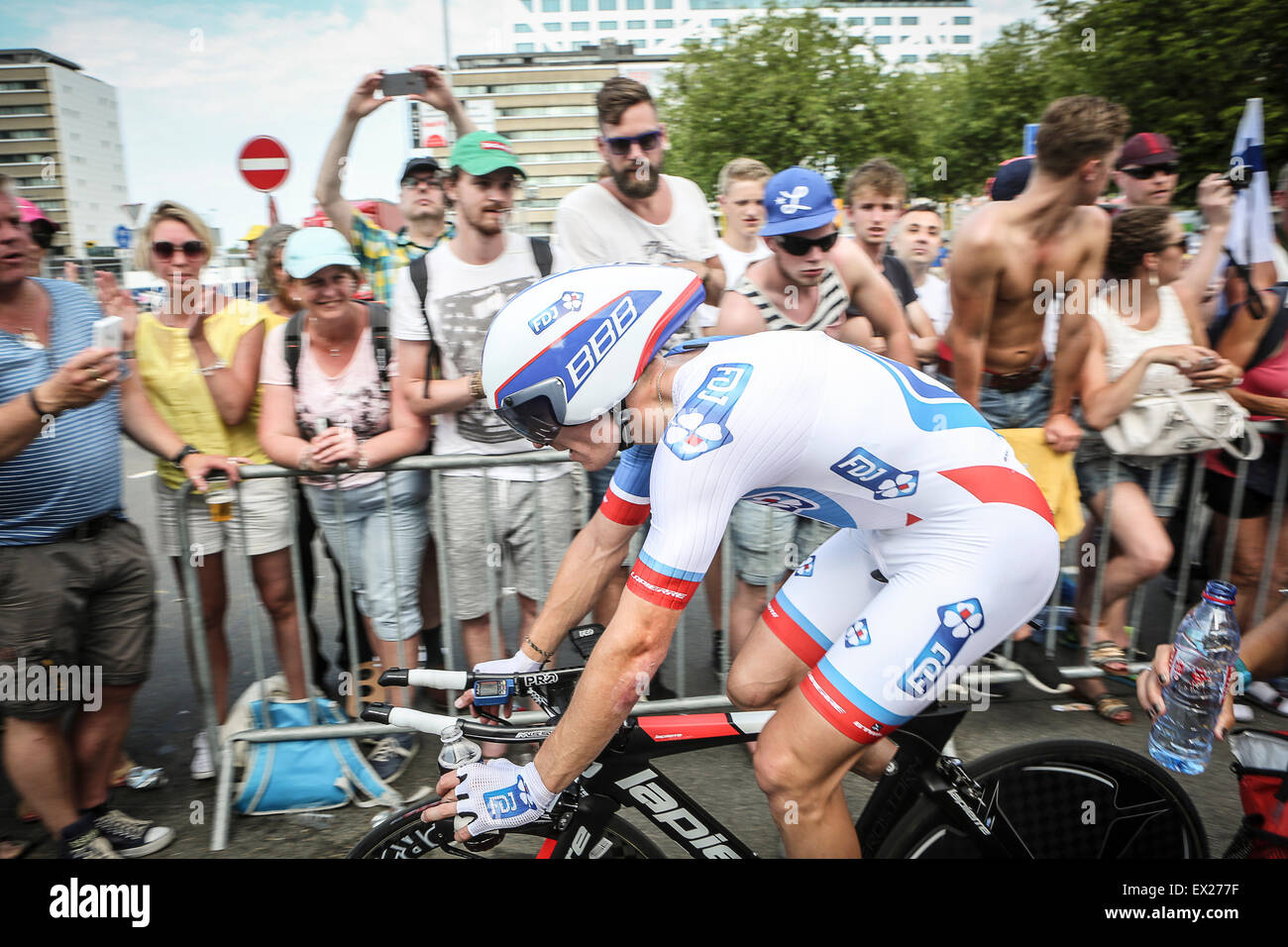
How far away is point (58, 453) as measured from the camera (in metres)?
2.92

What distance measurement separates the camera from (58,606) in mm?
2934

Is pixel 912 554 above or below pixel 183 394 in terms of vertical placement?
below

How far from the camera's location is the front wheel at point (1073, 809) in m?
2.11

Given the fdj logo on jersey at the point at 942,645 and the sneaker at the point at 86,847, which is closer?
the fdj logo on jersey at the point at 942,645

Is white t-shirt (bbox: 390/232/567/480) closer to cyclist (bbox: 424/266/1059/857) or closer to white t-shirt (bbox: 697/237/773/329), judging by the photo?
cyclist (bbox: 424/266/1059/857)

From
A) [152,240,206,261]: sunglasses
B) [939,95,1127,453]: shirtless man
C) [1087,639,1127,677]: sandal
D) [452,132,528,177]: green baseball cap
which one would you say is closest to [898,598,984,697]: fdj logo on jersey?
[939,95,1127,453]: shirtless man

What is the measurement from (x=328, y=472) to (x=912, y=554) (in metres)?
2.34

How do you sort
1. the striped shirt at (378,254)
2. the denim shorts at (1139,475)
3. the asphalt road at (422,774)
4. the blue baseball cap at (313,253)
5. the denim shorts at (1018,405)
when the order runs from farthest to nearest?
1. the striped shirt at (378,254)
2. the denim shorts at (1018,405)
3. the denim shorts at (1139,475)
4. the blue baseball cap at (313,253)
5. the asphalt road at (422,774)

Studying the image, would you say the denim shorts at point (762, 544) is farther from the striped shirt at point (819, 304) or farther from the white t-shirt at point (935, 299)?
the white t-shirt at point (935, 299)

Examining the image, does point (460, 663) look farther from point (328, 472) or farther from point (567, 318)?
point (567, 318)

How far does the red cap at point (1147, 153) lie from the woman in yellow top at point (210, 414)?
4.99m

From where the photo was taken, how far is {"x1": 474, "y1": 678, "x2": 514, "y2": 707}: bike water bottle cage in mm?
1971

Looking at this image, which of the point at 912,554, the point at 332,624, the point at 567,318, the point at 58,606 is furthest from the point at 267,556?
the point at 912,554

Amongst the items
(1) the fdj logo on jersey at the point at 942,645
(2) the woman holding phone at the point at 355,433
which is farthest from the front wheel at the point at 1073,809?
(2) the woman holding phone at the point at 355,433
